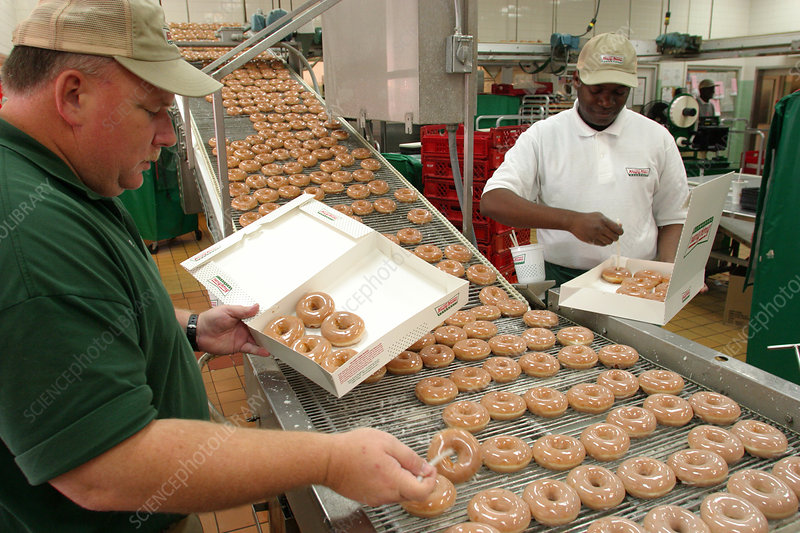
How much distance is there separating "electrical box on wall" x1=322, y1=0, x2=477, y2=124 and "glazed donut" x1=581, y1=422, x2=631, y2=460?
1640 millimetres

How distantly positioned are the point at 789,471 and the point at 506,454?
0.67m

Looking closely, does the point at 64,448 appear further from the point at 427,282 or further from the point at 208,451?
the point at 427,282

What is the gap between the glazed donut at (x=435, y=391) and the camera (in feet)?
5.30

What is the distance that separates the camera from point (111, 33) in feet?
3.03

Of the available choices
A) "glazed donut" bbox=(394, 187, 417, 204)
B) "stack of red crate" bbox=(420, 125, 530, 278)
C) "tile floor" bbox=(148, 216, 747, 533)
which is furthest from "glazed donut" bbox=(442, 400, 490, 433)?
"stack of red crate" bbox=(420, 125, 530, 278)

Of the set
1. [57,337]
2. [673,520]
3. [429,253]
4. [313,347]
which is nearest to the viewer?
[57,337]

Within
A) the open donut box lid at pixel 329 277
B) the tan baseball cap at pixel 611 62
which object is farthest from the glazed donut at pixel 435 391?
the tan baseball cap at pixel 611 62

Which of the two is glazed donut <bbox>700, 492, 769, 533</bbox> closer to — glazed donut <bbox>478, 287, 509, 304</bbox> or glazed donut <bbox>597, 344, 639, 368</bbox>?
glazed donut <bbox>597, 344, 639, 368</bbox>

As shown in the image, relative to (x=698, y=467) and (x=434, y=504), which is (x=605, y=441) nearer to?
(x=698, y=467)

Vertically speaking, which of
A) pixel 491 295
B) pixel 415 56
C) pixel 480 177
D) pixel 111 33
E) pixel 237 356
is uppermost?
pixel 415 56

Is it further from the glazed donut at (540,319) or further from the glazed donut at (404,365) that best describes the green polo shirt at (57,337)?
the glazed donut at (540,319)

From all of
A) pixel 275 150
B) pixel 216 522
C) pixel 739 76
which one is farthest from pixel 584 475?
pixel 739 76

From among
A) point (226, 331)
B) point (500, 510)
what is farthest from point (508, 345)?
point (226, 331)

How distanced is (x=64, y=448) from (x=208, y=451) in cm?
21
